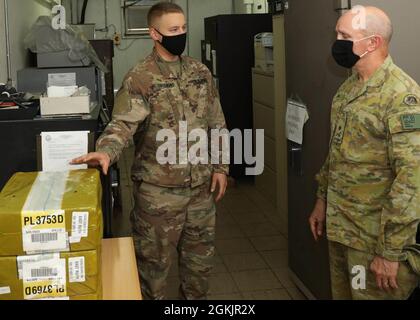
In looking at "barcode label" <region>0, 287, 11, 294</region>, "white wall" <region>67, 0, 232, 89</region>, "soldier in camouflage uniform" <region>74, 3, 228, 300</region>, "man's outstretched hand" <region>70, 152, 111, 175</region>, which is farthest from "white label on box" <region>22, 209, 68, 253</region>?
"white wall" <region>67, 0, 232, 89</region>

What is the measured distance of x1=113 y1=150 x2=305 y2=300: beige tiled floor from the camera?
2.97 m

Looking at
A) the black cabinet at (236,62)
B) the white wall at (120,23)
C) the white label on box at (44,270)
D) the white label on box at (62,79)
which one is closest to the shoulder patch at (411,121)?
the white label on box at (44,270)

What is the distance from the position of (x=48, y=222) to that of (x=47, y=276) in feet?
0.40

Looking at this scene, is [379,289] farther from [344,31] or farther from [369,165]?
[344,31]

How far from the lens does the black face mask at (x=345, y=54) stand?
177 cm

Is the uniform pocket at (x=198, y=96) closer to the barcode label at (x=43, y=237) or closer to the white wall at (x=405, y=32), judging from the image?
the white wall at (x=405, y=32)

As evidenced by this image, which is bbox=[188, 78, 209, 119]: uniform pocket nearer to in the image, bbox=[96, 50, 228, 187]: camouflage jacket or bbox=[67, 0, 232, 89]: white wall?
bbox=[96, 50, 228, 187]: camouflage jacket

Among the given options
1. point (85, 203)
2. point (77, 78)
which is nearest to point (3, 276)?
point (85, 203)

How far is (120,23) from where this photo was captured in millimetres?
7551

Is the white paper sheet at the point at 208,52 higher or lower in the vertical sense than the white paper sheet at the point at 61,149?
higher

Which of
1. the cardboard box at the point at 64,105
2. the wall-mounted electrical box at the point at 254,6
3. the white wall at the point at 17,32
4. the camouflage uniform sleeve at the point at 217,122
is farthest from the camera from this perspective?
the wall-mounted electrical box at the point at 254,6

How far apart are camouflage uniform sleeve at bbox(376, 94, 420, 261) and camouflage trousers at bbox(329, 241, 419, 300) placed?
4.4 inches

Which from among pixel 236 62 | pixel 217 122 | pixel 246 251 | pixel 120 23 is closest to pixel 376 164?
pixel 217 122
